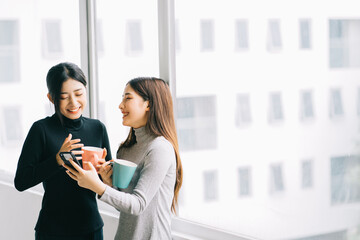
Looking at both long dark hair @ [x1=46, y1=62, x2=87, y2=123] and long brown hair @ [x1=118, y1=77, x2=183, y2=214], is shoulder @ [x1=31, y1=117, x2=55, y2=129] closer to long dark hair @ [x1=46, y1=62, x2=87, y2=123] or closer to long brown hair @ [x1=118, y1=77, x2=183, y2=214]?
long dark hair @ [x1=46, y1=62, x2=87, y2=123]

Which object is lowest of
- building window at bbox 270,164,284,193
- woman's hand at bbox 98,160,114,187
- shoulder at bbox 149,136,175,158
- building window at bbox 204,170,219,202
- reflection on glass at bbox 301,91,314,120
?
building window at bbox 204,170,219,202

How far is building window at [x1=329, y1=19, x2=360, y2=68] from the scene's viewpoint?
1.59 meters

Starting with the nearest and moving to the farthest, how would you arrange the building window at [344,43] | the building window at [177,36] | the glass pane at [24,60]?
1. the building window at [344,43]
2. the building window at [177,36]
3. the glass pane at [24,60]

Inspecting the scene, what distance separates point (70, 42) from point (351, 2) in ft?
6.16

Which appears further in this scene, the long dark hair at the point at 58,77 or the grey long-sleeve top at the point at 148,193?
the long dark hair at the point at 58,77

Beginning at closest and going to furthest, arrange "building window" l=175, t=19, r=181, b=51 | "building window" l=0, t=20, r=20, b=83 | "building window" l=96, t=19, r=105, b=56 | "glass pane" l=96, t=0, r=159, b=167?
"building window" l=175, t=19, r=181, b=51 → "glass pane" l=96, t=0, r=159, b=167 → "building window" l=96, t=19, r=105, b=56 → "building window" l=0, t=20, r=20, b=83

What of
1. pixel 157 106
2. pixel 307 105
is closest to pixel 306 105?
pixel 307 105

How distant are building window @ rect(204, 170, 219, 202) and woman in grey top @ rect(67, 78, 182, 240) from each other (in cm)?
37

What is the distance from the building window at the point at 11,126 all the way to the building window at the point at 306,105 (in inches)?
94.5

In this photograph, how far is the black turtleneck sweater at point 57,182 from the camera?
67.9 inches

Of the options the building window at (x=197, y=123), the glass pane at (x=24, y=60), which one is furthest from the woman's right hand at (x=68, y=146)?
the glass pane at (x=24, y=60)

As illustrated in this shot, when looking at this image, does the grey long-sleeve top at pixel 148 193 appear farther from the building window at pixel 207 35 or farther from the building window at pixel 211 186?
the building window at pixel 207 35

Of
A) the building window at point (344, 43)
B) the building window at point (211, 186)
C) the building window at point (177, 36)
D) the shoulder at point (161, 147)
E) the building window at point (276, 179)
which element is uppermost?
the building window at point (177, 36)

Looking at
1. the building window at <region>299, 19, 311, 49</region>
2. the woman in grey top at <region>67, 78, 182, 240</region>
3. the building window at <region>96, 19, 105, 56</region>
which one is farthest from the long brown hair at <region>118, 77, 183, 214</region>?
the building window at <region>96, 19, 105, 56</region>
